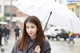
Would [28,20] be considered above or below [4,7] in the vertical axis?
above

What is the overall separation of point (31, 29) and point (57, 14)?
2868 millimetres

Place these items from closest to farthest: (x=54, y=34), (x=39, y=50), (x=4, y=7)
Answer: (x=39, y=50) → (x=54, y=34) → (x=4, y=7)

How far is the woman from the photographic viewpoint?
13.5 ft

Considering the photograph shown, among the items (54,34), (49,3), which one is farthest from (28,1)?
(54,34)

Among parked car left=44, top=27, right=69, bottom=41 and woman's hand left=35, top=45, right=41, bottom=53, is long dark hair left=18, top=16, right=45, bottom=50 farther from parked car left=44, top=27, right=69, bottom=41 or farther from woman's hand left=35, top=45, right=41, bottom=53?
parked car left=44, top=27, right=69, bottom=41

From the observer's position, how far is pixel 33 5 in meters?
7.43

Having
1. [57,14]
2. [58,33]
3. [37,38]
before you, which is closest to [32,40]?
[37,38]

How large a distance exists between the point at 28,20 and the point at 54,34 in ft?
117

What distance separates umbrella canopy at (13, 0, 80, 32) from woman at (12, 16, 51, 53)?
2.58 meters

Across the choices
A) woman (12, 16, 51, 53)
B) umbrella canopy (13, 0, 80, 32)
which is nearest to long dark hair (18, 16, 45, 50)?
woman (12, 16, 51, 53)

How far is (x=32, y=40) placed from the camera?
13.5 feet

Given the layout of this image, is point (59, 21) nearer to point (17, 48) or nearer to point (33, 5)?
point (33, 5)

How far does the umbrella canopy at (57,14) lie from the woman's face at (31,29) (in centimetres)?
263

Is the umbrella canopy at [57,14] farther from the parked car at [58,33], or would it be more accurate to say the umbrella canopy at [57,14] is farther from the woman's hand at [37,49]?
the parked car at [58,33]
